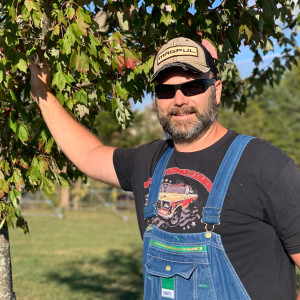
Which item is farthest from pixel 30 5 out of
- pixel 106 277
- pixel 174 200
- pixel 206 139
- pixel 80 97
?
pixel 106 277

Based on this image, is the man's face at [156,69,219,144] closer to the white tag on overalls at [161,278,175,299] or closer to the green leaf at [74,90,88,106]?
the white tag on overalls at [161,278,175,299]

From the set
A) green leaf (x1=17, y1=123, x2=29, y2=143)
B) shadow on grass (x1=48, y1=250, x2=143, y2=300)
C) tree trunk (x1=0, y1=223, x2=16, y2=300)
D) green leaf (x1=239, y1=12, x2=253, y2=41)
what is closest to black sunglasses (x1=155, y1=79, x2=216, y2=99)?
green leaf (x1=239, y1=12, x2=253, y2=41)

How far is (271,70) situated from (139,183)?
197 inches

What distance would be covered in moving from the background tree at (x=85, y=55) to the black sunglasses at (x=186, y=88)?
600 mm

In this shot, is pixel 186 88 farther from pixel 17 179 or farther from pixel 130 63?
pixel 17 179

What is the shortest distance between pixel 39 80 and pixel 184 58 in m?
1.25

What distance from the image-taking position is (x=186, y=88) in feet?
10.1

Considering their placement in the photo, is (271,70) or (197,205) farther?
(271,70)

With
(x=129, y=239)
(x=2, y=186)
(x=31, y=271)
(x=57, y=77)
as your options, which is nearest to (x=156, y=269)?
(x=57, y=77)

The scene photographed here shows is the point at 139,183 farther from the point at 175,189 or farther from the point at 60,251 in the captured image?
the point at 60,251

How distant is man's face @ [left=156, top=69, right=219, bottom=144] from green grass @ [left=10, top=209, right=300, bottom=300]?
4.03m

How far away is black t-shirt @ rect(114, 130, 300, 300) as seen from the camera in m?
2.69

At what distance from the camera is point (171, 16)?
4090 mm

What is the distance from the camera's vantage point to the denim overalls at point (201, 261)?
273 centimetres
